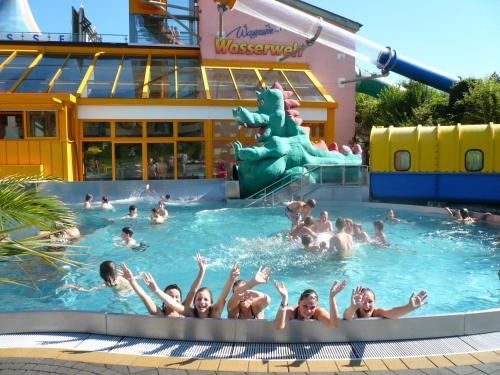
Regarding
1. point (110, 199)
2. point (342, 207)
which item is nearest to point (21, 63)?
point (110, 199)

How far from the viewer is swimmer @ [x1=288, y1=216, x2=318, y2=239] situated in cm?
911

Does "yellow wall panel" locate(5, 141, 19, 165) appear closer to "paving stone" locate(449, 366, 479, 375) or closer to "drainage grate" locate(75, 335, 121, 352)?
"drainage grate" locate(75, 335, 121, 352)

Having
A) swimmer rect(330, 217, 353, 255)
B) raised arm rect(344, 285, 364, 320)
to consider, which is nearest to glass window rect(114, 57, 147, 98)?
swimmer rect(330, 217, 353, 255)

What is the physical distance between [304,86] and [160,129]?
22.0ft

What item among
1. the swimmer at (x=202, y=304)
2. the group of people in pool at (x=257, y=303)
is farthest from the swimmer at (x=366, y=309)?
the swimmer at (x=202, y=304)

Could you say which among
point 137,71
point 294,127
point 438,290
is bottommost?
point 438,290

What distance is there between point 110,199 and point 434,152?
10.3 metres

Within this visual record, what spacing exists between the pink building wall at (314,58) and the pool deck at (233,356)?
769 inches

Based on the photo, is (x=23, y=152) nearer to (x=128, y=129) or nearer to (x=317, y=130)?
(x=128, y=129)

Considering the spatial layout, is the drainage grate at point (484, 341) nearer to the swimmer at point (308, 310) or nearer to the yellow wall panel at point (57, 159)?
the swimmer at point (308, 310)

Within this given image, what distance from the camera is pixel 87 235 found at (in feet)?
34.0

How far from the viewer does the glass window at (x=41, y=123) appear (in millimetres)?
16891

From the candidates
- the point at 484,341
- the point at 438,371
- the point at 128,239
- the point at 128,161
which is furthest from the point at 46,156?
the point at 438,371

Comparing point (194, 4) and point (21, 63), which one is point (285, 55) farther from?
point (21, 63)
